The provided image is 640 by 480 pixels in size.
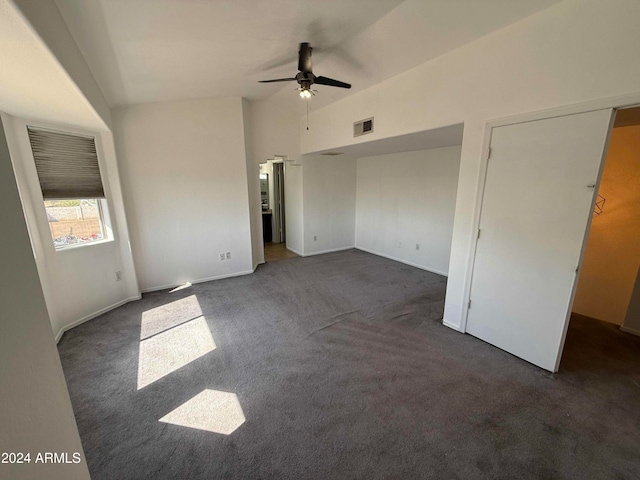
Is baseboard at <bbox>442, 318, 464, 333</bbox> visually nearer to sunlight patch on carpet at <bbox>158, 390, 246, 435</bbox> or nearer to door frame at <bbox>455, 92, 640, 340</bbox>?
door frame at <bbox>455, 92, 640, 340</bbox>

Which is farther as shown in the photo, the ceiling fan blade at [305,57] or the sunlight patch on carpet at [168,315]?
the sunlight patch on carpet at [168,315]

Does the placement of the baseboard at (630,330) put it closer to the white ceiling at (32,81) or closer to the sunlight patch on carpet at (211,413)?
the sunlight patch on carpet at (211,413)

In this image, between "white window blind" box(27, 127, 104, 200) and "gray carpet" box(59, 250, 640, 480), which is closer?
"gray carpet" box(59, 250, 640, 480)

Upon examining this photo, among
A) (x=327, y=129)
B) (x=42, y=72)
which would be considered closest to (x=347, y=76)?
(x=327, y=129)

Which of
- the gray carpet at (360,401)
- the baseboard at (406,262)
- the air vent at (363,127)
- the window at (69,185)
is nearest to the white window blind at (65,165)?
the window at (69,185)

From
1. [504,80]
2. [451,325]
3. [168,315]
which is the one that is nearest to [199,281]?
[168,315]

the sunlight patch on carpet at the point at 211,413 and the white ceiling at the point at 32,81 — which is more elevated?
the white ceiling at the point at 32,81

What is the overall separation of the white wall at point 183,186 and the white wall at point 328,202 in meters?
1.60

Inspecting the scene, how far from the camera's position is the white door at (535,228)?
6.33 feet

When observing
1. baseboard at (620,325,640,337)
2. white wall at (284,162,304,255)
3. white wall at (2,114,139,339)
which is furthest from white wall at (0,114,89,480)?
white wall at (284,162,304,255)

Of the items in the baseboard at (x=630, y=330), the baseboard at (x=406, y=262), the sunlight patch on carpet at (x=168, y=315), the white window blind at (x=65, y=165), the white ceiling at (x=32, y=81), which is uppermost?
the white ceiling at (x=32, y=81)

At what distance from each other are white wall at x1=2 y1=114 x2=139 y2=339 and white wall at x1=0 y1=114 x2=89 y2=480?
2.02 metres

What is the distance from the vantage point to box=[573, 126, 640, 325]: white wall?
276 cm

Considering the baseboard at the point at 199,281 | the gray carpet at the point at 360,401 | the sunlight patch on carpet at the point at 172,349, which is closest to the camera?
the gray carpet at the point at 360,401
